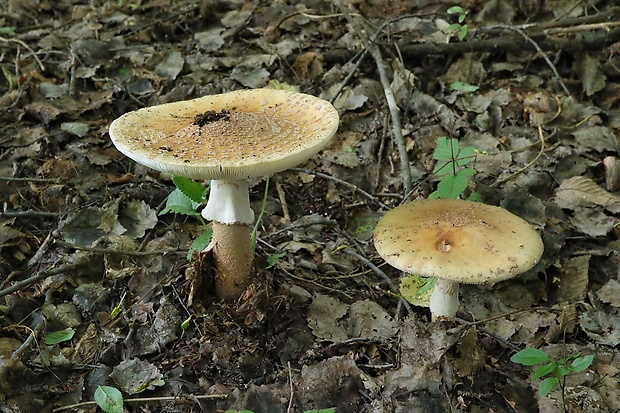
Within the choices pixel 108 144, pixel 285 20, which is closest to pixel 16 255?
pixel 108 144

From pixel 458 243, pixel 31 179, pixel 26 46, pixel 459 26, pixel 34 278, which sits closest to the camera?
pixel 458 243

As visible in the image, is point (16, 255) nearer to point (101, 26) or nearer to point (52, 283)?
point (52, 283)

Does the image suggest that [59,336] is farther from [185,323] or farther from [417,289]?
[417,289]

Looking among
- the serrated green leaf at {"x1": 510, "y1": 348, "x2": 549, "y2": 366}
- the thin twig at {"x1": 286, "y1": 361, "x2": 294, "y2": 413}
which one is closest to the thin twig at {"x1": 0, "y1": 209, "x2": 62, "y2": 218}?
the thin twig at {"x1": 286, "y1": 361, "x2": 294, "y2": 413}

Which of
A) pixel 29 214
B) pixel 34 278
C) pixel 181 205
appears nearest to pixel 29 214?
pixel 29 214

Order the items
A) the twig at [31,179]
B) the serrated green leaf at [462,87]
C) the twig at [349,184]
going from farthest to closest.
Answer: the serrated green leaf at [462,87], the twig at [349,184], the twig at [31,179]

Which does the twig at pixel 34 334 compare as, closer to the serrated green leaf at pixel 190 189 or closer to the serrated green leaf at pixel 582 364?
the serrated green leaf at pixel 190 189

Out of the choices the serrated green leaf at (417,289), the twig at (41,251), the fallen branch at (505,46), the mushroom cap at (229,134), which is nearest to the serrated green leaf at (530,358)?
the serrated green leaf at (417,289)
